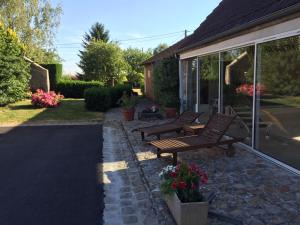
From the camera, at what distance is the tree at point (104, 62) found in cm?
3497

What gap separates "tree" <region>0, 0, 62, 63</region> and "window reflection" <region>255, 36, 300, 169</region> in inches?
1128

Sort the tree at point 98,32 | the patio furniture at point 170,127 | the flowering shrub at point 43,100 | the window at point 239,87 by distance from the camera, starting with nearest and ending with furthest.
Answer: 1. the window at point 239,87
2. the patio furniture at point 170,127
3. the flowering shrub at point 43,100
4. the tree at point 98,32

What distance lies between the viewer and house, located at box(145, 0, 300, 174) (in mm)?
5805

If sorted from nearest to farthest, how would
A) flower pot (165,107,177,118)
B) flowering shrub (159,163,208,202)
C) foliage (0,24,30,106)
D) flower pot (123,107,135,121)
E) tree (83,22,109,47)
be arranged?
flowering shrub (159,163,208,202) < flower pot (123,107,135,121) < flower pot (165,107,177,118) < foliage (0,24,30,106) < tree (83,22,109,47)

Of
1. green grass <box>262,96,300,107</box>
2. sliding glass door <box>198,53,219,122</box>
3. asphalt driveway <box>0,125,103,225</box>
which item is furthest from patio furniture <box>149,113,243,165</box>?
sliding glass door <box>198,53,219,122</box>

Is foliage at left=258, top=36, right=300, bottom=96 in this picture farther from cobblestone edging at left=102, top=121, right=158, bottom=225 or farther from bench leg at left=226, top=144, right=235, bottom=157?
cobblestone edging at left=102, top=121, right=158, bottom=225

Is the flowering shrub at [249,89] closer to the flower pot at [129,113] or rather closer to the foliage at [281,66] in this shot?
the foliage at [281,66]

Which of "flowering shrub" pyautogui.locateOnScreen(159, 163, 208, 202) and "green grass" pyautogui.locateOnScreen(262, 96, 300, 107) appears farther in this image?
"green grass" pyautogui.locateOnScreen(262, 96, 300, 107)

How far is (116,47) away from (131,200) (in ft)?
104

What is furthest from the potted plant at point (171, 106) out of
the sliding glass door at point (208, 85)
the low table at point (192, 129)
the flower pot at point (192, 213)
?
the flower pot at point (192, 213)

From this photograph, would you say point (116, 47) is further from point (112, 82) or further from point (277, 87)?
point (277, 87)

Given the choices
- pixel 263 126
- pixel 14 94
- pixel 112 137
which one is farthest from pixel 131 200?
pixel 14 94

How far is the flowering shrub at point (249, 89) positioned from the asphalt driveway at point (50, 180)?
11.9 ft

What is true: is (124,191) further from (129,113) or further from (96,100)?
(96,100)
